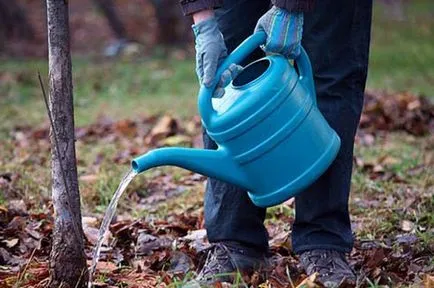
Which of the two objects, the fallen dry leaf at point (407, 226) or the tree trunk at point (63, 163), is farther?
the fallen dry leaf at point (407, 226)

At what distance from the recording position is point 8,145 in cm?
556

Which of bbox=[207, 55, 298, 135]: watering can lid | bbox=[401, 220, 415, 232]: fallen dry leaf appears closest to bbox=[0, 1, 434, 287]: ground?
bbox=[401, 220, 415, 232]: fallen dry leaf

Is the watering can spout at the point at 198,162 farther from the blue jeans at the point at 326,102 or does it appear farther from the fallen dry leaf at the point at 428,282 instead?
the fallen dry leaf at the point at 428,282

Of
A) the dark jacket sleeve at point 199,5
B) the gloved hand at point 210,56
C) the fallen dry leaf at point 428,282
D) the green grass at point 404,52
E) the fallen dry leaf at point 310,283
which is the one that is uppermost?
the dark jacket sleeve at point 199,5

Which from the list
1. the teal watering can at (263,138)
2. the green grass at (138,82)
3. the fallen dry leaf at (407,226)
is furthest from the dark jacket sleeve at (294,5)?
the green grass at (138,82)

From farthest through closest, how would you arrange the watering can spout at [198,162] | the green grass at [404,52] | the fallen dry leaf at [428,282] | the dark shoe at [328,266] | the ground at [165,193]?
the green grass at [404,52] < the ground at [165,193] < the dark shoe at [328,266] < the fallen dry leaf at [428,282] < the watering can spout at [198,162]

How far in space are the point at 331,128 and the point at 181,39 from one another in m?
10.6

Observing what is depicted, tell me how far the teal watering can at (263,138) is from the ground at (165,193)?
0.30 meters

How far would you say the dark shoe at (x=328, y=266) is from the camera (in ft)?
8.82

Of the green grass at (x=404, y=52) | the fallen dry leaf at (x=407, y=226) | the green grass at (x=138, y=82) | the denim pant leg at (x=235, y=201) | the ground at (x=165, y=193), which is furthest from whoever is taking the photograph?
the green grass at (x=404, y=52)

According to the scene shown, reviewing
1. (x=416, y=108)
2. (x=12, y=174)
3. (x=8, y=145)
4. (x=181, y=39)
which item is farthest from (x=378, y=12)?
(x=12, y=174)

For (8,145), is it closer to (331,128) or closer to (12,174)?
(12,174)

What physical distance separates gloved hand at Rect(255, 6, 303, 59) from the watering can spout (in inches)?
12.4

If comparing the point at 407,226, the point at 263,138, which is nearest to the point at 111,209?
the point at 263,138
